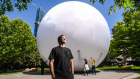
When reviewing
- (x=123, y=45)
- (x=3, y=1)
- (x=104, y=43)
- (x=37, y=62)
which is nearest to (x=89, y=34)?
(x=104, y=43)

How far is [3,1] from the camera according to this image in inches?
314

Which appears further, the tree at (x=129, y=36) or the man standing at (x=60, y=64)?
the tree at (x=129, y=36)

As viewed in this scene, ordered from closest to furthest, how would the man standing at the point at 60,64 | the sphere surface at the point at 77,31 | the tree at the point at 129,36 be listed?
the man standing at the point at 60,64 < the sphere surface at the point at 77,31 < the tree at the point at 129,36

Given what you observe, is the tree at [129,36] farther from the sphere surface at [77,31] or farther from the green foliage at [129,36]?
the sphere surface at [77,31]

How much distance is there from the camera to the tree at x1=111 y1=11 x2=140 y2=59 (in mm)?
17391

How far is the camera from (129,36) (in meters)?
18.7

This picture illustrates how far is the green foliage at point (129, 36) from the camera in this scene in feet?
57.1

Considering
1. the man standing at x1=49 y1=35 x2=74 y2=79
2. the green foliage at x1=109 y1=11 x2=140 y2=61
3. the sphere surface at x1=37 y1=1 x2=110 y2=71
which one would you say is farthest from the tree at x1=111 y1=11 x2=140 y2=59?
the man standing at x1=49 y1=35 x2=74 y2=79

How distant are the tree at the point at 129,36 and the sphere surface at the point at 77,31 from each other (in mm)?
8041

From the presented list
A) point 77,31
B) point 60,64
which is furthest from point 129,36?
point 60,64

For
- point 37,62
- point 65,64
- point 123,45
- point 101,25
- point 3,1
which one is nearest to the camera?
point 65,64

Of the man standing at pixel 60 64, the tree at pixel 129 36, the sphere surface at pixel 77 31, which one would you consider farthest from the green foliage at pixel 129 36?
the man standing at pixel 60 64

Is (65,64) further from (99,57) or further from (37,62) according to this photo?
(37,62)

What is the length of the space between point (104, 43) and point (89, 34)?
2262 mm
